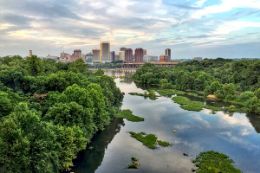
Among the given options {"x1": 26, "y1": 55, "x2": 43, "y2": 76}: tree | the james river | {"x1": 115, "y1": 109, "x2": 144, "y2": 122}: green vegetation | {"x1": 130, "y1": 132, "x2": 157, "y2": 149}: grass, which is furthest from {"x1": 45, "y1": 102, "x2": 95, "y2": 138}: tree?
{"x1": 26, "y1": 55, "x2": 43, "y2": 76}: tree

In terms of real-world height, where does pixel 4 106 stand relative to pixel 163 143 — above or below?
above

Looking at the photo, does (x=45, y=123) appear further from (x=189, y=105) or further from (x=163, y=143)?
(x=189, y=105)

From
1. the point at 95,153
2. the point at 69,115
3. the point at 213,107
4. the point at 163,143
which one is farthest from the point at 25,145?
the point at 213,107

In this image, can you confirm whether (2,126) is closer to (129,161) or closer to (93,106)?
(129,161)

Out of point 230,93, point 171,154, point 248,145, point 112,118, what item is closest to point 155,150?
point 171,154

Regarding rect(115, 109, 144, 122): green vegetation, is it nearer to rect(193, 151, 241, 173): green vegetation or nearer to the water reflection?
the water reflection

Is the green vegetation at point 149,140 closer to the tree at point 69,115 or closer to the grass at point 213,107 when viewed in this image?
the tree at point 69,115

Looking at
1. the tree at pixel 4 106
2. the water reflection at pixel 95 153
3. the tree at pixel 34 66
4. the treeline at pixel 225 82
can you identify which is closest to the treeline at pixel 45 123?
the tree at pixel 4 106
